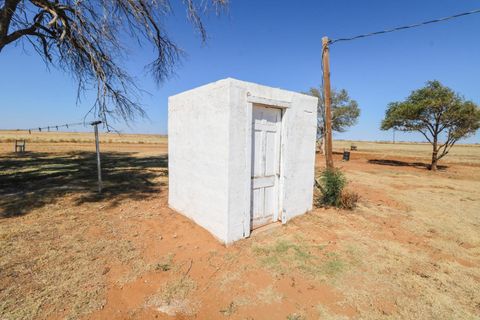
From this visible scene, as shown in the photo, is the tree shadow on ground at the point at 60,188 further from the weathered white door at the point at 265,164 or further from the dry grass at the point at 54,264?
the weathered white door at the point at 265,164

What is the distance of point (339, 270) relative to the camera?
11.1 ft

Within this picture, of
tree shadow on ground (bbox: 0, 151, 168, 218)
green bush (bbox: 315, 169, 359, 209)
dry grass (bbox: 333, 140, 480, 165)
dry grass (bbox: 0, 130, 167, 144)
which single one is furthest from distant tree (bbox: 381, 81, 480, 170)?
dry grass (bbox: 0, 130, 167, 144)

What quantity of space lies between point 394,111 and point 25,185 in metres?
20.3

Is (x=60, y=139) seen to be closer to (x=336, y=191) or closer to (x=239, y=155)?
(x=239, y=155)

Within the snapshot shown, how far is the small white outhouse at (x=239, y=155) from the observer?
3848 millimetres

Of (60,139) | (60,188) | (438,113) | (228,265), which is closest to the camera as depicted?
(228,265)

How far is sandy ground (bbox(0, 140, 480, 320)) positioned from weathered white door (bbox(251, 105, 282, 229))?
397 millimetres

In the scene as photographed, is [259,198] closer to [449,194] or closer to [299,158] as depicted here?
[299,158]

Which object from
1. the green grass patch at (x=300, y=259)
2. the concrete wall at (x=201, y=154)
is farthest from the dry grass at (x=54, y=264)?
the green grass patch at (x=300, y=259)

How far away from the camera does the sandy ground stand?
8.47 feet

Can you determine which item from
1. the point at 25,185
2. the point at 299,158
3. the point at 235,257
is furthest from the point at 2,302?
the point at 25,185

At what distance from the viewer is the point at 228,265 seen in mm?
3414

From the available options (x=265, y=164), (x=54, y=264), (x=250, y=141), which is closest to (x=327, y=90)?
(x=265, y=164)

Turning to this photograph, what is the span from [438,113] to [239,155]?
16.3 m
